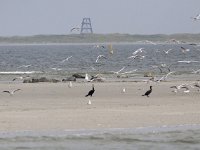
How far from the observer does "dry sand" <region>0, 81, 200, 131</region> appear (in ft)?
58.5

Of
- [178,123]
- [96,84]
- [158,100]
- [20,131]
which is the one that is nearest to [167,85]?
[96,84]

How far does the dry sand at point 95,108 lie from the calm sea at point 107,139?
71 centimetres

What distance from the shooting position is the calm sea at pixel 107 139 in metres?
15.1

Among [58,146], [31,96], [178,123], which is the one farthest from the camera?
[31,96]

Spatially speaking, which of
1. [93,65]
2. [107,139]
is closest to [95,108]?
[107,139]

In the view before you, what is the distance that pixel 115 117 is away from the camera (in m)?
18.8

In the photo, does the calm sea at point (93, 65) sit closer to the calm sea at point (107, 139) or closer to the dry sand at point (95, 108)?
the dry sand at point (95, 108)

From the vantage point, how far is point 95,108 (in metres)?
21.1

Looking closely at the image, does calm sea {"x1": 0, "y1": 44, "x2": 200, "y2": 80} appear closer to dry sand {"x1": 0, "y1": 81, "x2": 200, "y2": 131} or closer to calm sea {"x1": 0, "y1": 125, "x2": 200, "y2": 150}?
dry sand {"x1": 0, "y1": 81, "x2": 200, "y2": 131}

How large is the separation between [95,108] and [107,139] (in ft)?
17.7

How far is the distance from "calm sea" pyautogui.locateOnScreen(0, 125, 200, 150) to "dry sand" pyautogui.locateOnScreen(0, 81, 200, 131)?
708 mm

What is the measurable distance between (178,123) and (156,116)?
115 centimetres

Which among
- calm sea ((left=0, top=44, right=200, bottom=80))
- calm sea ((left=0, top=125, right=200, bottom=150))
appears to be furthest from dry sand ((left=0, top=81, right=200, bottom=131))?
calm sea ((left=0, top=44, right=200, bottom=80))

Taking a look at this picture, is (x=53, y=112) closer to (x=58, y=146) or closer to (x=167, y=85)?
(x=58, y=146)
